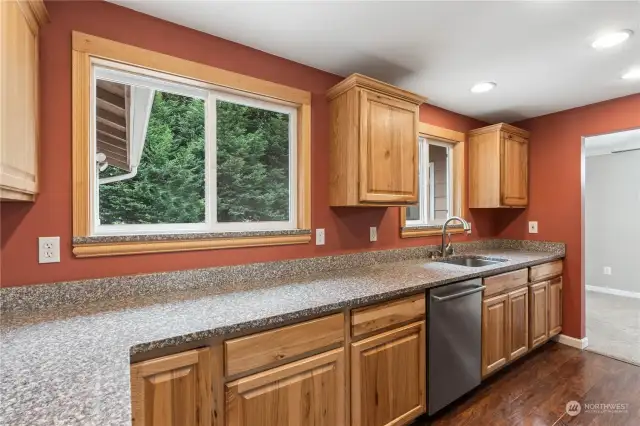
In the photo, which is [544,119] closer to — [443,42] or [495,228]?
[495,228]

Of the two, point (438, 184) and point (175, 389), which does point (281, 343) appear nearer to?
point (175, 389)

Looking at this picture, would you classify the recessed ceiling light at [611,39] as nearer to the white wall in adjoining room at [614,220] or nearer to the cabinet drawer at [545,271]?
the cabinet drawer at [545,271]

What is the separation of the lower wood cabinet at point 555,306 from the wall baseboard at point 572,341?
0.08m

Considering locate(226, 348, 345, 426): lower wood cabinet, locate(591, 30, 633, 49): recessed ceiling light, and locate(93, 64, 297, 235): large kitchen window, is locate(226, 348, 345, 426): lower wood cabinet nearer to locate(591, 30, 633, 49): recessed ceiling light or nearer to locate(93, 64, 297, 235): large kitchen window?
locate(93, 64, 297, 235): large kitchen window

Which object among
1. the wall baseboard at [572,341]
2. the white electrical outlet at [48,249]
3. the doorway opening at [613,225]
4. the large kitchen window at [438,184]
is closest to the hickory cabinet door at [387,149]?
the large kitchen window at [438,184]

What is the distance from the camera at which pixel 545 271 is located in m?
2.91

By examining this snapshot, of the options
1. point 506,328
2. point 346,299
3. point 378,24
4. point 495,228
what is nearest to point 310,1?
point 378,24

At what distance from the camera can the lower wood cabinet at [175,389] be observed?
1076 mm

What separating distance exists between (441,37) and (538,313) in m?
2.47

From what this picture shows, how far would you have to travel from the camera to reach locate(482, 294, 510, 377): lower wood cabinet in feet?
7.56

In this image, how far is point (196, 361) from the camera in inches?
46.3

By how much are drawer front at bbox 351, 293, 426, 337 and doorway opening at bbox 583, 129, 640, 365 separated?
3.56m

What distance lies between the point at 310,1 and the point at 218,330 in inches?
60.1
